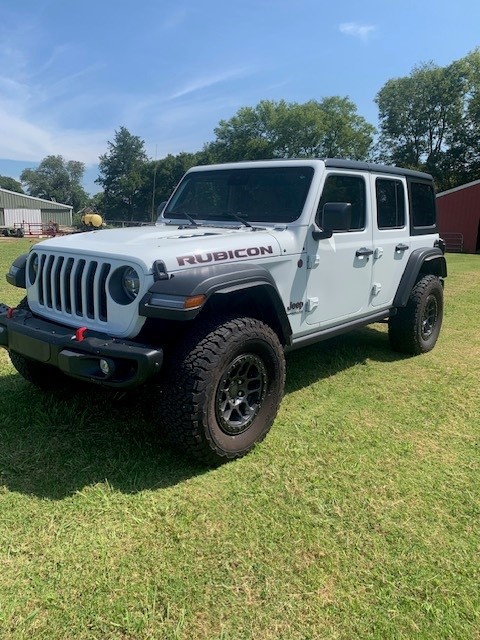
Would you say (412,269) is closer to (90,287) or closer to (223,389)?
(223,389)

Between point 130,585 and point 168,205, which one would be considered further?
point 168,205

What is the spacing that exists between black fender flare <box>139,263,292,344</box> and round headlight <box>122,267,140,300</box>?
4.8 inches

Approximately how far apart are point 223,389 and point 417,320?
9.73ft

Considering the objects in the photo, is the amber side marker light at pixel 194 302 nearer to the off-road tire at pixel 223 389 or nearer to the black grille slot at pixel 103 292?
the off-road tire at pixel 223 389

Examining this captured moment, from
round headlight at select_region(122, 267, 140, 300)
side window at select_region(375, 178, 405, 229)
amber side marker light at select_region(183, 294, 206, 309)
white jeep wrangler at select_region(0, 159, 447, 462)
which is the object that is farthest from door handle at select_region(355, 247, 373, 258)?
round headlight at select_region(122, 267, 140, 300)

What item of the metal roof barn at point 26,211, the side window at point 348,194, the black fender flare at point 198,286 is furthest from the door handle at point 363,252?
the metal roof barn at point 26,211

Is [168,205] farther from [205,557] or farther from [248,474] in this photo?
[205,557]

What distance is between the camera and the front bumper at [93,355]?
2.63 m

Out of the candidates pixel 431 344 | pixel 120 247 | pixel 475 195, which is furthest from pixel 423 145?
pixel 120 247

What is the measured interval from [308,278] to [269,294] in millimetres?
587

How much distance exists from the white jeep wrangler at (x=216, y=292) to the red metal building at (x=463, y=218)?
2442 centimetres

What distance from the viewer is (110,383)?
8.88ft

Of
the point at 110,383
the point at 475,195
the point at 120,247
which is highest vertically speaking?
the point at 475,195

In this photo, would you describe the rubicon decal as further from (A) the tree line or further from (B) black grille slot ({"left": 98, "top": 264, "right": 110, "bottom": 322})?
(A) the tree line
